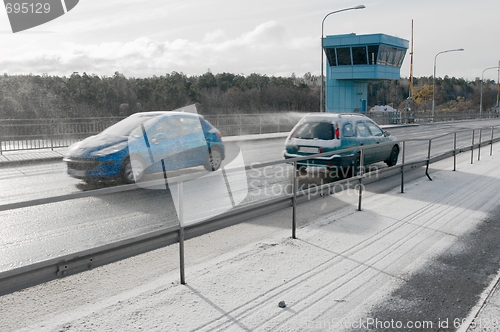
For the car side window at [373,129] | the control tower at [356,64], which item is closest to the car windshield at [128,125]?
the car side window at [373,129]

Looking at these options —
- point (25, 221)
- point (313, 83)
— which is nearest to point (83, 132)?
point (25, 221)

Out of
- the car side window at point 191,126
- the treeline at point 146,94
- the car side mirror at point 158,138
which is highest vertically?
the treeline at point 146,94

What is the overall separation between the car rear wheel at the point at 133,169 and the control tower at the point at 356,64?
4044cm

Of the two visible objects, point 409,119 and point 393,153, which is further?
point 409,119

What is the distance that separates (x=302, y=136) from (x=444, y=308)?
7.27 m

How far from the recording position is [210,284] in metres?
4.77

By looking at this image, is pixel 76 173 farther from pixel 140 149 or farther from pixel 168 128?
pixel 168 128

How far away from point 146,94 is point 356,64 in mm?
25853

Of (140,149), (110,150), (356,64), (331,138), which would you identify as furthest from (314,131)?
(356,64)

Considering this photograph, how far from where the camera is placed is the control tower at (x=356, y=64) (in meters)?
46.4

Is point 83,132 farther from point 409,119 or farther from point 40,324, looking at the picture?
point 409,119

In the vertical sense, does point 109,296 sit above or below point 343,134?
below

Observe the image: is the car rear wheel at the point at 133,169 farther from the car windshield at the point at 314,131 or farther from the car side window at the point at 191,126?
the car windshield at the point at 314,131

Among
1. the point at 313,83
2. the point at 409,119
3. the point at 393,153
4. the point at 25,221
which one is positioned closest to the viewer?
the point at 25,221
